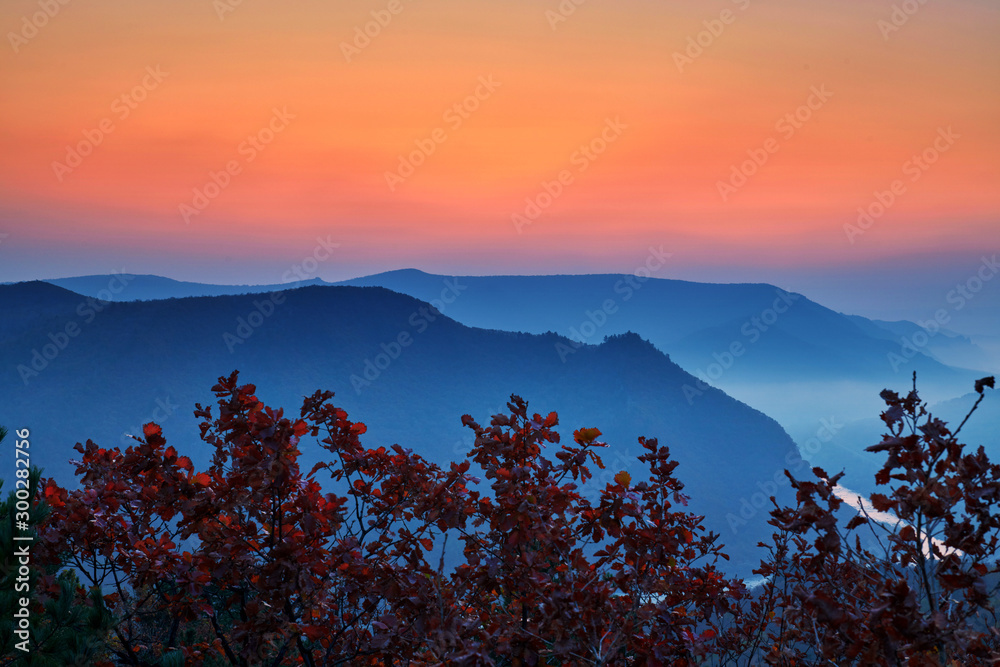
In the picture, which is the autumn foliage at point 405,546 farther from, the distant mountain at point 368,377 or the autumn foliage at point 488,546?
the distant mountain at point 368,377

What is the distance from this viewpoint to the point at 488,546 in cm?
583

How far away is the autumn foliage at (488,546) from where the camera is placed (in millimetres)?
4020

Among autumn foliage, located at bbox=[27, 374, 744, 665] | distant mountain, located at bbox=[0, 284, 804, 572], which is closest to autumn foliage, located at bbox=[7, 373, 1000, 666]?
autumn foliage, located at bbox=[27, 374, 744, 665]

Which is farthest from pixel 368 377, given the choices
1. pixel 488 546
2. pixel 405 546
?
pixel 488 546

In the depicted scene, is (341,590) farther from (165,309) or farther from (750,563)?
(165,309)

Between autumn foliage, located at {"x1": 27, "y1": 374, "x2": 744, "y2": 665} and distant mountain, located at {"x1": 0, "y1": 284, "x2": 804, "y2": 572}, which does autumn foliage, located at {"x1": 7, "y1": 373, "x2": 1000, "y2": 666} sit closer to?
autumn foliage, located at {"x1": 27, "y1": 374, "x2": 744, "y2": 665}

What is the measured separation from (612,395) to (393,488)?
173617mm

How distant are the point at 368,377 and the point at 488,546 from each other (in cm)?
17026

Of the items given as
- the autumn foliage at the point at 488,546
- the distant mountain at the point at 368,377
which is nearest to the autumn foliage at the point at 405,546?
the autumn foliage at the point at 488,546

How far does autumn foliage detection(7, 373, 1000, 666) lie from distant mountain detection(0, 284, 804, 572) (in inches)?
5506

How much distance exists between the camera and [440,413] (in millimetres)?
173125

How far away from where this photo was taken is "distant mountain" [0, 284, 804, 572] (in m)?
153

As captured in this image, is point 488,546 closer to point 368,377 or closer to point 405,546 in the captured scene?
point 405,546

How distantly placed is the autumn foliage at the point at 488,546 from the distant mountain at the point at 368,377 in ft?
459
